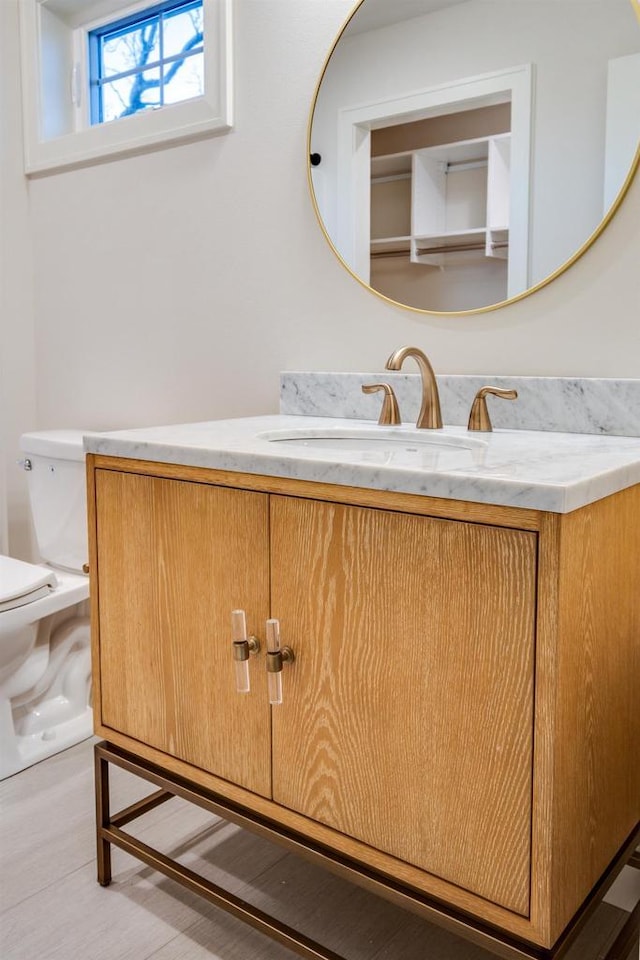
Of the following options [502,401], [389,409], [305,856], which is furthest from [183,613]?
[502,401]

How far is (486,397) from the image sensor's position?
1.46 meters

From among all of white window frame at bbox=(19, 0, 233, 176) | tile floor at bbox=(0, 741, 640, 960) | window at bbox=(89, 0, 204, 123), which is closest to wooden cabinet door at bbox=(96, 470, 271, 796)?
tile floor at bbox=(0, 741, 640, 960)

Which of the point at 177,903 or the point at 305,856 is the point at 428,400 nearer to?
the point at 305,856

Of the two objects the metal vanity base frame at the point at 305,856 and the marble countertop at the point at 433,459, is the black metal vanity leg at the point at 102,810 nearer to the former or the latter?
the metal vanity base frame at the point at 305,856

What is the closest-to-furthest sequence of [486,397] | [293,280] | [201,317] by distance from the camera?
[486,397], [293,280], [201,317]

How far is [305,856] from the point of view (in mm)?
1113

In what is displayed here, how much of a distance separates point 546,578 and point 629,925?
0.71 m

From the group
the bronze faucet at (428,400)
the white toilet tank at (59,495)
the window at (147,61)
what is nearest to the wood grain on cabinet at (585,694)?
the bronze faucet at (428,400)

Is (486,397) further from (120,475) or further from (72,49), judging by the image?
(72,49)

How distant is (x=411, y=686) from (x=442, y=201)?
923mm

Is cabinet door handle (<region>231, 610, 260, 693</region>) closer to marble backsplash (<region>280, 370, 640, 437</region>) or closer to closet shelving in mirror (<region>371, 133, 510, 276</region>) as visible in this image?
marble backsplash (<region>280, 370, 640, 437</region>)

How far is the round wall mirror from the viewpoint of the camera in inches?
51.6

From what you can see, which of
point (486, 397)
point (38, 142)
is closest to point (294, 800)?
point (486, 397)

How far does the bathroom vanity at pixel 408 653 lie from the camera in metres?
0.88
